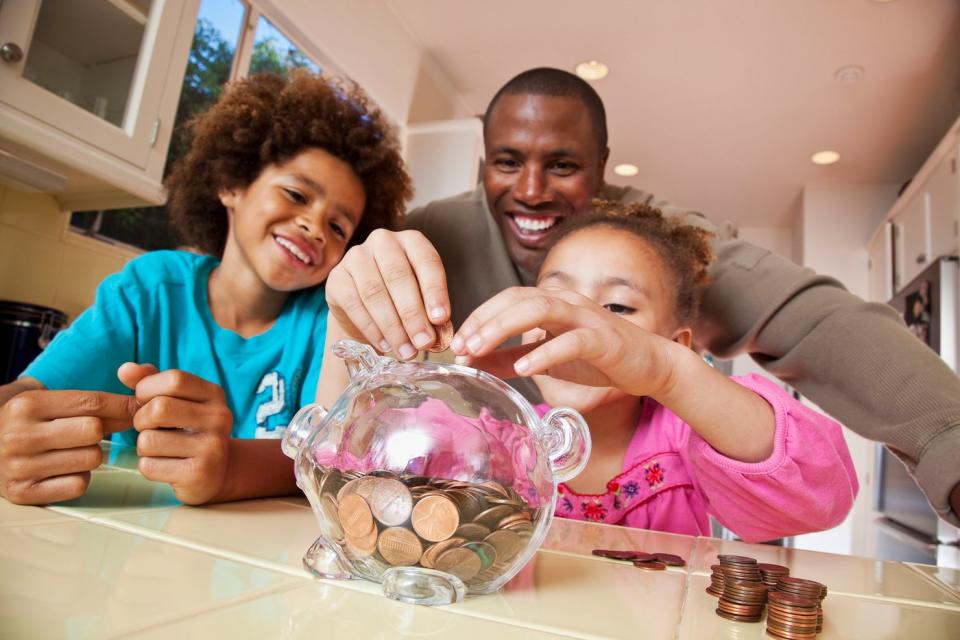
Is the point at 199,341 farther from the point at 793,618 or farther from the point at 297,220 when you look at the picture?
the point at 793,618

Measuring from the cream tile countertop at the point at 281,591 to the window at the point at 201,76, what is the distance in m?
1.63

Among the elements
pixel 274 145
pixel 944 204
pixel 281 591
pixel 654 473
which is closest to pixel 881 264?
pixel 944 204

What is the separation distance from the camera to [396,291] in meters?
0.65

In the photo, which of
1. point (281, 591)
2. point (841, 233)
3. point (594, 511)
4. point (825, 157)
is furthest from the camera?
point (841, 233)

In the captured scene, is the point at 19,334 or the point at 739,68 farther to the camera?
the point at 739,68

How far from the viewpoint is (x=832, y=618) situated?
1.49 ft

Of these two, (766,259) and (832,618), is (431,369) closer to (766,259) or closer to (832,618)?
(832,618)

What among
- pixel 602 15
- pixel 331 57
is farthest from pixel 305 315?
pixel 602 15

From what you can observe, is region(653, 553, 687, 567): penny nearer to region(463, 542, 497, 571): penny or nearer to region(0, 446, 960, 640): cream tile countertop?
region(0, 446, 960, 640): cream tile countertop

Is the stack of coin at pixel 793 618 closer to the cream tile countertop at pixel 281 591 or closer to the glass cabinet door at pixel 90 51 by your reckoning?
the cream tile countertop at pixel 281 591

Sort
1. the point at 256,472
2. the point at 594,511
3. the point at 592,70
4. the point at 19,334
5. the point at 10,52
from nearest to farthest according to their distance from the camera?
the point at 256,472 < the point at 594,511 < the point at 10,52 < the point at 19,334 < the point at 592,70

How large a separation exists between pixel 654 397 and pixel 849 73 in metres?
3.28

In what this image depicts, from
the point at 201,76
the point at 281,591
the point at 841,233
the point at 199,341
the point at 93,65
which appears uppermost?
the point at 841,233

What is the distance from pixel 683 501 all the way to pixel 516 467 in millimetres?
672
